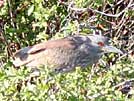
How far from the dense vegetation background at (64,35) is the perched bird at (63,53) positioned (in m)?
0.06

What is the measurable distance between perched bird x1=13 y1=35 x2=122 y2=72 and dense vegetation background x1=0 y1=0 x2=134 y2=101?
63 millimetres

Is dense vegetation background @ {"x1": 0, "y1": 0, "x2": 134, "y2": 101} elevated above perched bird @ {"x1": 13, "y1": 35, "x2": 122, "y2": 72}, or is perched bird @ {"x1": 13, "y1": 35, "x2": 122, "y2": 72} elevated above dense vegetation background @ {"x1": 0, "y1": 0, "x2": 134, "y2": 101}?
perched bird @ {"x1": 13, "y1": 35, "x2": 122, "y2": 72}

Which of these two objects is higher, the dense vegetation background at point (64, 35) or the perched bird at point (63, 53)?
the perched bird at point (63, 53)

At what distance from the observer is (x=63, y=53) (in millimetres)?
3832

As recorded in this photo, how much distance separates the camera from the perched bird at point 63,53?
12.4 feet

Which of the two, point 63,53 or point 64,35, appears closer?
point 63,53

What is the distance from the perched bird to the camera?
12.4 feet

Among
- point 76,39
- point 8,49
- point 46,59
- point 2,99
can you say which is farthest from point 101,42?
point 8,49

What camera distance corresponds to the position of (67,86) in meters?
3.68

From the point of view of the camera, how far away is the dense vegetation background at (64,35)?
371 cm

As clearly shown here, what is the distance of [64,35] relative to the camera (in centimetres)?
444

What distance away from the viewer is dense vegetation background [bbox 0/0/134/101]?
12.2 ft

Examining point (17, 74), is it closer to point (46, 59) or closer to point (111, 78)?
point (46, 59)

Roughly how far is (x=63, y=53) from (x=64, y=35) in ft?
2.03
